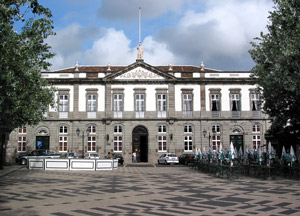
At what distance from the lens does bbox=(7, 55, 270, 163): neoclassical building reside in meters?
39.2

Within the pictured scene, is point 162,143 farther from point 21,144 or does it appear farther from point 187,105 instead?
point 21,144

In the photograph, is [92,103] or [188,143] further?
[92,103]

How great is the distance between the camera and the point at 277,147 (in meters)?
30.9

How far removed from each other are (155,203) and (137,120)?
2819 centimetres

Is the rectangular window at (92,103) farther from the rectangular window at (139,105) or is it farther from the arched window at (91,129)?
the rectangular window at (139,105)

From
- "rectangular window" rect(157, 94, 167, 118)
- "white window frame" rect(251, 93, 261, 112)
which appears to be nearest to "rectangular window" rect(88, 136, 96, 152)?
"rectangular window" rect(157, 94, 167, 118)

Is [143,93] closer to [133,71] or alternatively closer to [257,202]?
[133,71]

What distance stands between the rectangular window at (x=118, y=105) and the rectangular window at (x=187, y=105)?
7289mm

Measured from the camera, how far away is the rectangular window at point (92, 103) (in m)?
39.8

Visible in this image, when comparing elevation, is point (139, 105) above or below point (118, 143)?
above

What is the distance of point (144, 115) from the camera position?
130ft

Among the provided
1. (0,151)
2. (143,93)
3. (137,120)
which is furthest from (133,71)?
(0,151)

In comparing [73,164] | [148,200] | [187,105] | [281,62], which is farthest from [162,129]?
[148,200]

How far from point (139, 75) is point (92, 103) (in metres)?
6.32
